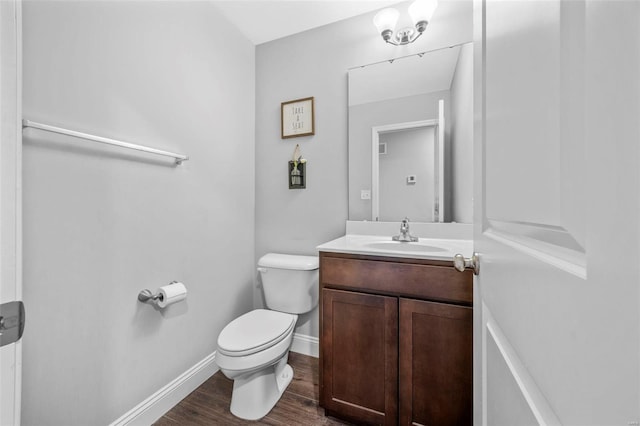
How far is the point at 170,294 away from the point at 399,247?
4.07 feet

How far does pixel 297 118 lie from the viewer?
194cm

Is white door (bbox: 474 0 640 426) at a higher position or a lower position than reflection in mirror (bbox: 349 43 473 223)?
lower

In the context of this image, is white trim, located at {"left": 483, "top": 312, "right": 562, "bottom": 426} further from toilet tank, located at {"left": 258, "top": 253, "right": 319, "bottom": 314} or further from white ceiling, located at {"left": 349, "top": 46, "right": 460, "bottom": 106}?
white ceiling, located at {"left": 349, "top": 46, "right": 460, "bottom": 106}

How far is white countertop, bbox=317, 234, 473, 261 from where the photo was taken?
3.87 ft

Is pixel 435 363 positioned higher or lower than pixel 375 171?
lower

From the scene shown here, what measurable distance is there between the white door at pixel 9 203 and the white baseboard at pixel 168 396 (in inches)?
35.2

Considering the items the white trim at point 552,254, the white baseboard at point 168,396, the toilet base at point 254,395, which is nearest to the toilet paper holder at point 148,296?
the white baseboard at point 168,396

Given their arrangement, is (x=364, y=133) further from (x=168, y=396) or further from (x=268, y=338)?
(x=168, y=396)

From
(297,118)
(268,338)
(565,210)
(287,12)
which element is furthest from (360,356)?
(287,12)

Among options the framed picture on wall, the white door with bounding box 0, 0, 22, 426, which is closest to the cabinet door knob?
the white door with bounding box 0, 0, 22, 426

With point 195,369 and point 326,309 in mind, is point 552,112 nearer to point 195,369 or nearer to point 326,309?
point 326,309

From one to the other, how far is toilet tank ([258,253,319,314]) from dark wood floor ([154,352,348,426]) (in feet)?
1.46

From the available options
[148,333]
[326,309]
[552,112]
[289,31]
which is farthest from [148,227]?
[289,31]

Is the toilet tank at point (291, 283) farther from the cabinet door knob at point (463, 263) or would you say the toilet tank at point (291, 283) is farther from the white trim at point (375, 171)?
the cabinet door knob at point (463, 263)
